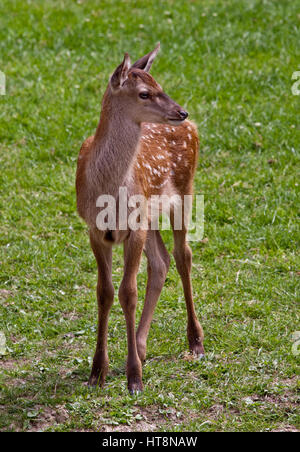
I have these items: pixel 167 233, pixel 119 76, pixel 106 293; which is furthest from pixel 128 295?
pixel 167 233

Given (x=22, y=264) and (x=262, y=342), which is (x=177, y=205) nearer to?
(x=262, y=342)

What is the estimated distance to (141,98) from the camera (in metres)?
5.39

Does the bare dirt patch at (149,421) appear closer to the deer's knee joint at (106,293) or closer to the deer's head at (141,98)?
the deer's knee joint at (106,293)

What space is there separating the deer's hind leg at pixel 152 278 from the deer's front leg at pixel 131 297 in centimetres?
46

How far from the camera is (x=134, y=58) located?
35.7ft

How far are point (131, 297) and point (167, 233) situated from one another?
2.70 m

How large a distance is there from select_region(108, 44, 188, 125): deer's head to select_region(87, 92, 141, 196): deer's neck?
67 millimetres

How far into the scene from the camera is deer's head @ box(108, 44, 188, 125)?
17.5 ft

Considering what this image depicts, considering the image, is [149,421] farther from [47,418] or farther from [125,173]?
[125,173]

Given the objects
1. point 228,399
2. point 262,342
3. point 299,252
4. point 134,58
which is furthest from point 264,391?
point 134,58

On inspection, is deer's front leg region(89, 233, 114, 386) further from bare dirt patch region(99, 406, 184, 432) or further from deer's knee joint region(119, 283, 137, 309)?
bare dirt patch region(99, 406, 184, 432)

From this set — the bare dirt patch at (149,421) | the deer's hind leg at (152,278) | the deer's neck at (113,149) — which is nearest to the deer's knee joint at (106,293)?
the deer's hind leg at (152,278)

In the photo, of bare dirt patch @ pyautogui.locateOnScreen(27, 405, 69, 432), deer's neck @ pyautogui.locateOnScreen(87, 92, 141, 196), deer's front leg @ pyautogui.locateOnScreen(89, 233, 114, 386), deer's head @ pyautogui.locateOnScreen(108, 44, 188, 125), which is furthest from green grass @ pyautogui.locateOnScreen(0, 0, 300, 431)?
deer's head @ pyautogui.locateOnScreen(108, 44, 188, 125)

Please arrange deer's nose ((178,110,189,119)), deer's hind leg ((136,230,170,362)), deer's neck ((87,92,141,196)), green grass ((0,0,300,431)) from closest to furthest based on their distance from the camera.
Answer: deer's nose ((178,110,189,119)) < deer's neck ((87,92,141,196)) < green grass ((0,0,300,431)) < deer's hind leg ((136,230,170,362))
